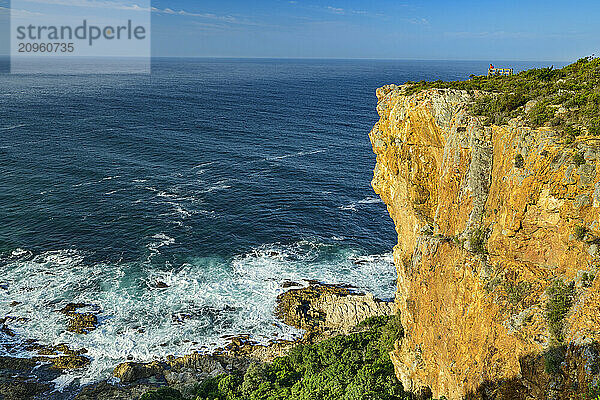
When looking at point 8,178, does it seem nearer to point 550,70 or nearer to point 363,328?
point 363,328

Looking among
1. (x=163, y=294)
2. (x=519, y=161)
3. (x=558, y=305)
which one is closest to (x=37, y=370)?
(x=163, y=294)

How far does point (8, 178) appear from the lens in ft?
275

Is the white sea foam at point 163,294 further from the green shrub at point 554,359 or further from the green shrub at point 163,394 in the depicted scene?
the green shrub at point 554,359

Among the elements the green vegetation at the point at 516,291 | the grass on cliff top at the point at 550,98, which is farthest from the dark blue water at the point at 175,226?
the grass on cliff top at the point at 550,98

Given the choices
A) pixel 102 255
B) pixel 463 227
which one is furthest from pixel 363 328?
pixel 102 255

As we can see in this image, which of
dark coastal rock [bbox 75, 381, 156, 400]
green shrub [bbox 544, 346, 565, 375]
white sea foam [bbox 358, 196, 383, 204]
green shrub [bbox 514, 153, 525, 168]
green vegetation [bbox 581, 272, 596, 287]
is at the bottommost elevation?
dark coastal rock [bbox 75, 381, 156, 400]

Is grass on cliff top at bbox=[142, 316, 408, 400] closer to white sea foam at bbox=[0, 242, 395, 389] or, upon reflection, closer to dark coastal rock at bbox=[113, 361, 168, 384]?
dark coastal rock at bbox=[113, 361, 168, 384]

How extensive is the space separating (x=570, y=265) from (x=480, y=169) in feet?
23.8

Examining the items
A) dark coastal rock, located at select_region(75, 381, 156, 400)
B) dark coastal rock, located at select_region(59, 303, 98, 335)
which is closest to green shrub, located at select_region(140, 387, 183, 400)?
dark coastal rock, located at select_region(75, 381, 156, 400)

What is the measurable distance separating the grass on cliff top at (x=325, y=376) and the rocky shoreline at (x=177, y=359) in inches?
156

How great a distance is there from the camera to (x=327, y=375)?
34094 mm

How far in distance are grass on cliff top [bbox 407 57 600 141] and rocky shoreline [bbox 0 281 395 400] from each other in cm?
2843

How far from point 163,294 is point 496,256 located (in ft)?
139

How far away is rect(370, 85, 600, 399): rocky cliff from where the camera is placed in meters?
19.3
